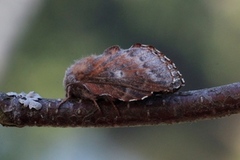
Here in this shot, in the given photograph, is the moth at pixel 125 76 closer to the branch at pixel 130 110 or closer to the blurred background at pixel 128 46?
the branch at pixel 130 110

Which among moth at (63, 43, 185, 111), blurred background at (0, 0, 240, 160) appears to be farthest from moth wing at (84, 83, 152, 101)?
blurred background at (0, 0, 240, 160)

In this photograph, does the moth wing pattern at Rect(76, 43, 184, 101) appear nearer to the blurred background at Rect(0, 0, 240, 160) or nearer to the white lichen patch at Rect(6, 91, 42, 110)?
the white lichen patch at Rect(6, 91, 42, 110)

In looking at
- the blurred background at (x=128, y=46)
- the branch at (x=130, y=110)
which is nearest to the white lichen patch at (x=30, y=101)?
the branch at (x=130, y=110)

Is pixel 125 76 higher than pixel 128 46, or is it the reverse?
pixel 128 46

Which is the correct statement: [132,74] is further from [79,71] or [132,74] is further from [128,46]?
[128,46]

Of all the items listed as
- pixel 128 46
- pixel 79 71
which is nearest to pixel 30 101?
pixel 79 71

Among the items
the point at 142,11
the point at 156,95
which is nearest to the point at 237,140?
the point at 142,11

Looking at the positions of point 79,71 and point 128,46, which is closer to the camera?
point 79,71
